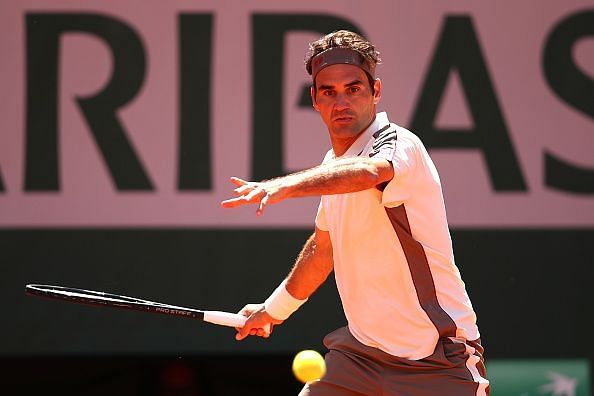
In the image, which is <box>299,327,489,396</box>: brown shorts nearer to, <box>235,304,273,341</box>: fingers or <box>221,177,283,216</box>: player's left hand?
<box>235,304,273,341</box>: fingers

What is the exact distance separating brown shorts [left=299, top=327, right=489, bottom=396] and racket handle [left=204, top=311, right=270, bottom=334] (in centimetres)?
51

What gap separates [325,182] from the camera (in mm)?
3887

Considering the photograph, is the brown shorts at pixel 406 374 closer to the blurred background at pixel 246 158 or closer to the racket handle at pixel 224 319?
the racket handle at pixel 224 319

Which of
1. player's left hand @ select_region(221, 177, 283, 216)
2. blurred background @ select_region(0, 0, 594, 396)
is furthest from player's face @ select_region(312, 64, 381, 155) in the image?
blurred background @ select_region(0, 0, 594, 396)

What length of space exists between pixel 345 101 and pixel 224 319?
3.35 ft

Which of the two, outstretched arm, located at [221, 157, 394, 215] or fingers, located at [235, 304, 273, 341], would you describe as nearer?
outstretched arm, located at [221, 157, 394, 215]

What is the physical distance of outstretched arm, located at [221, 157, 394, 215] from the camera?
148 inches

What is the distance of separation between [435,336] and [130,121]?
3389 mm

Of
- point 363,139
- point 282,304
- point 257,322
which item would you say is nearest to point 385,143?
point 363,139

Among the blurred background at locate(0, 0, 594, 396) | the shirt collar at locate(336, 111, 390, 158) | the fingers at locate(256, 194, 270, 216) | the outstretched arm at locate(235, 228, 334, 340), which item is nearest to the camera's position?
the fingers at locate(256, 194, 270, 216)

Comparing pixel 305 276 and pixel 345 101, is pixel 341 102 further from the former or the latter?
pixel 305 276

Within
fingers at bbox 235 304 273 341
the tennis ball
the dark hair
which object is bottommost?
the tennis ball

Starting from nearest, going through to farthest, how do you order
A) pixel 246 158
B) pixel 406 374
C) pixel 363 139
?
pixel 406 374 < pixel 363 139 < pixel 246 158

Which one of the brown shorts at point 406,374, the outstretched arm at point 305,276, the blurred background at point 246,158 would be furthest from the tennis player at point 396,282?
the blurred background at point 246,158
